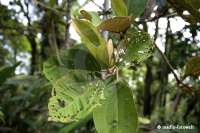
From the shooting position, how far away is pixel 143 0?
45 centimetres

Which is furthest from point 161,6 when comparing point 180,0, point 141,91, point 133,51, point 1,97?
point 141,91

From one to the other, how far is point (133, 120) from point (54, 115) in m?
0.13

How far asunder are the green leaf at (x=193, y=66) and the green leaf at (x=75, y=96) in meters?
0.23

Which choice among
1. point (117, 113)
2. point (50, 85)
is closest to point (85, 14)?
point (117, 113)

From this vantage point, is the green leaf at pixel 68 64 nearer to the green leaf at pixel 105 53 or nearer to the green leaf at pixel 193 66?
the green leaf at pixel 105 53

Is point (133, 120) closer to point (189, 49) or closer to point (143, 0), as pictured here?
point (143, 0)

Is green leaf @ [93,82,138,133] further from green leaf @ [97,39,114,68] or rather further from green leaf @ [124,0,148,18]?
green leaf @ [124,0,148,18]

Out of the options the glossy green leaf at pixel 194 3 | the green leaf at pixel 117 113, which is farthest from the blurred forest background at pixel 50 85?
the green leaf at pixel 117 113

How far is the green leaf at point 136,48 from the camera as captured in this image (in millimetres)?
391

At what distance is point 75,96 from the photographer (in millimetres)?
353

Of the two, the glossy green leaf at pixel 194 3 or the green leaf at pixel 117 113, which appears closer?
the green leaf at pixel 117 113

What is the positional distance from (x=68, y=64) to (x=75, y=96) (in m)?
0.09

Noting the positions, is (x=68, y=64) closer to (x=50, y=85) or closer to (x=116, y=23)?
(x=116, y=23)

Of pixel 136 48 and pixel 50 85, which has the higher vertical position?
pixel 136 48
